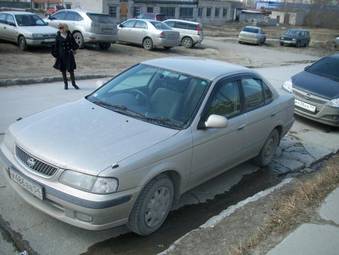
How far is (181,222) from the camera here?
14.9ft

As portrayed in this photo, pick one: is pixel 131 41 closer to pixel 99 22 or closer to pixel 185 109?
pixel 99 22

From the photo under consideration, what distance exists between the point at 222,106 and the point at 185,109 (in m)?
0.57

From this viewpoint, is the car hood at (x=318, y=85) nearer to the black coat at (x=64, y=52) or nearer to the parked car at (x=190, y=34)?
the black coat at (x=64, y=52)

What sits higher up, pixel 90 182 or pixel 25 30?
pixel 25 30

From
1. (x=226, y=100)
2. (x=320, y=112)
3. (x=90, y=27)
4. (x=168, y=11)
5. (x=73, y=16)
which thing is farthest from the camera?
(x=168, y=11)

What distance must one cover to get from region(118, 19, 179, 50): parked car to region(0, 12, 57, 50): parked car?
231 inches

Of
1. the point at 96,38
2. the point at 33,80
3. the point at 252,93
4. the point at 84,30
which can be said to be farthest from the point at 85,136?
the point at 84,30

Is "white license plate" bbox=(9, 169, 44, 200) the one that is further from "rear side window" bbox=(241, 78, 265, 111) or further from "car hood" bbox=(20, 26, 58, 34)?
"car hood" bbox=(20, 26, 58, 34)

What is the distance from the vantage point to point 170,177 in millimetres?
4254

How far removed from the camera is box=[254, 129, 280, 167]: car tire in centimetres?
620

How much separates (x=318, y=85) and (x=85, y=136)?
6752 millimetres

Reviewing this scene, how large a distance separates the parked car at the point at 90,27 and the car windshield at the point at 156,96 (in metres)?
13.5

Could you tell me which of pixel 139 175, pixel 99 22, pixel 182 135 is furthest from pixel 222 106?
pixel 99 22

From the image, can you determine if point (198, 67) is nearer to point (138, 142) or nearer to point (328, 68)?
point (138, 142)
